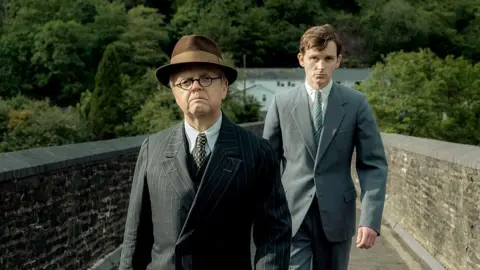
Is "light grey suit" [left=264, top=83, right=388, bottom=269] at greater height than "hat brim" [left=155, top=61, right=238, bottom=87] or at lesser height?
lesser

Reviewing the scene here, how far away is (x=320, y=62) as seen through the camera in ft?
14.6

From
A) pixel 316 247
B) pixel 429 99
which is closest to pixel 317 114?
pixel 316 247

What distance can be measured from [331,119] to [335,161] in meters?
0.23

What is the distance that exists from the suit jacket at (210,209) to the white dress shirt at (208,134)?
2cm


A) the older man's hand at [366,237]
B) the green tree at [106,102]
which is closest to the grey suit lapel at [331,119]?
the older man's hand at [366,237]

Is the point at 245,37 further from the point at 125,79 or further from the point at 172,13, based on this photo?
the point at 125,79

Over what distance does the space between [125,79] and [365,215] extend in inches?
3246

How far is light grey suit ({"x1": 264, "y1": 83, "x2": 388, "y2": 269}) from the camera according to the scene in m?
4.45

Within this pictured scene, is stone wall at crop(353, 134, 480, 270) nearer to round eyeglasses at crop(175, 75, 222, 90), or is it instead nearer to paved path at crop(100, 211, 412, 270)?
paved path at crop(100, 211, 412, 270)

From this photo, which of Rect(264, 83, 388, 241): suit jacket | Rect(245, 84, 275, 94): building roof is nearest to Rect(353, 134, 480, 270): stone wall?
Rect(264, 83, 388, 241): suit jacket

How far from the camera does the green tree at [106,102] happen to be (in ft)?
261

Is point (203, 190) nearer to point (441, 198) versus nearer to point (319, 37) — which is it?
point (319, 37)

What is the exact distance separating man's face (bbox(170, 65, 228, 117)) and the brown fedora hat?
0.11ft

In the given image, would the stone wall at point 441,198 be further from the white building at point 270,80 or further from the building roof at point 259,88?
the white building at point 270,80
